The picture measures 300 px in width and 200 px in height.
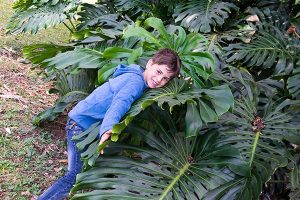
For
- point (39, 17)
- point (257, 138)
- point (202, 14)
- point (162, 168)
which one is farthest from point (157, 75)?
point (39, 17)

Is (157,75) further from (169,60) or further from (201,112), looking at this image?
(201,112)

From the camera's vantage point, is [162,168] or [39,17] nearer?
[162,168]

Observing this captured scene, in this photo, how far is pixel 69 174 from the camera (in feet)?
8.05

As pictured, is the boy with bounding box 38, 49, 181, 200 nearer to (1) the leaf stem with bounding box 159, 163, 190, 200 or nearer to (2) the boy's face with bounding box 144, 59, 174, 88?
(2) the boy's face with bounding box 144, 59, 174, 88

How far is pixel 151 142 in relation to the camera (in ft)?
6.99

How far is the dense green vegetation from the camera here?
6.43 feet

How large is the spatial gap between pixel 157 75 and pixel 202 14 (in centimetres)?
157

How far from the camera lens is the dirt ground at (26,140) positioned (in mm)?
2827

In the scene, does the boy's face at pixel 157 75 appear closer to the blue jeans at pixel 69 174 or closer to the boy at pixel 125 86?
the boy at pixel 125 86

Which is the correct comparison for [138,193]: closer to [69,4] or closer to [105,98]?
[105,98]

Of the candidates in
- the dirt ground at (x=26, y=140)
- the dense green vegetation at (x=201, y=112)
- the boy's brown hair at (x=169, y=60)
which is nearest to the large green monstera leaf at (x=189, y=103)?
the dense green vegetation at (x=201, y=112)

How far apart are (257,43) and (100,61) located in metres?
1.27

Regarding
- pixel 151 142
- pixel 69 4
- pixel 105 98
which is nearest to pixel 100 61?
pixel 105 98

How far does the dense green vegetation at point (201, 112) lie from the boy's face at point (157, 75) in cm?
5
